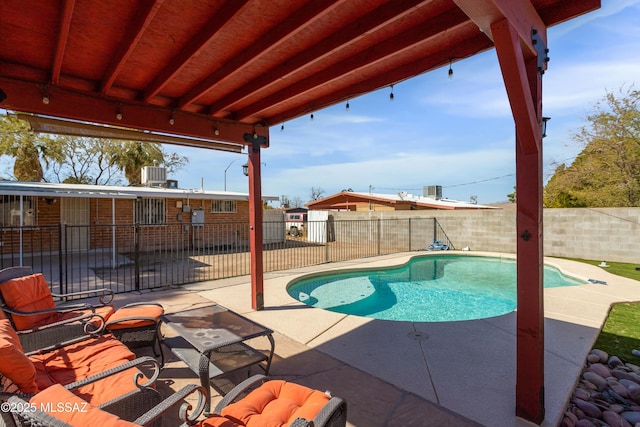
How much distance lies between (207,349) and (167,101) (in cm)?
335

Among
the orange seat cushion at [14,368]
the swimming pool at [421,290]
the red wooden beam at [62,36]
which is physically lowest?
the swimming pool at [421,290]

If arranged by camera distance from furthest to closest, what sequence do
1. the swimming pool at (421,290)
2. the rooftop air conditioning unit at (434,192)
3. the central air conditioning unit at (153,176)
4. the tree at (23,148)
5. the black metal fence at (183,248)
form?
the rooftop air conditioning unit at (434,192), the tree at (23,148), the central air conditioning unit at (153,176), the black metal fence at (183,248), the swimming pool at (421,290)

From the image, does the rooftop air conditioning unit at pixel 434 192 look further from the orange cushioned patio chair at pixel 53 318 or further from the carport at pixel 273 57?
the orange cushioned patio chair at pixel 53 318

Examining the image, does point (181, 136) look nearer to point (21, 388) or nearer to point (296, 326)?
point (296, 326)

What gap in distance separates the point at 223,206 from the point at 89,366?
14.1m

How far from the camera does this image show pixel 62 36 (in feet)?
8.09

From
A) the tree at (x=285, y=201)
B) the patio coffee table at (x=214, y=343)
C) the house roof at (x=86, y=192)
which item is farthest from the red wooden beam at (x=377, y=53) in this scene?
the tree at (x=285, y=201)

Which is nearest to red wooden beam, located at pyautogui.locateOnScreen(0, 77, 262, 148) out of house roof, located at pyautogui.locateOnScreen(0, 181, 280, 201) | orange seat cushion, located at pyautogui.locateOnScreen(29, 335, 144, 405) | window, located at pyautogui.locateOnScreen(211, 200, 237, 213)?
orange seat cushion, located at pyautogui.locateOnScreen(29, 335, 144, 405)

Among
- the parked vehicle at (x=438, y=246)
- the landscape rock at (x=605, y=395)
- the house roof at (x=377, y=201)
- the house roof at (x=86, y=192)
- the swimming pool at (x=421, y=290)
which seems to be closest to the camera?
the landscape rock at (x=605, y=395)

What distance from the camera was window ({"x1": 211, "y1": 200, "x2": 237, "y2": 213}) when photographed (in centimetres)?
1573

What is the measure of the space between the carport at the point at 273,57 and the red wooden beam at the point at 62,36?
0.05 ft

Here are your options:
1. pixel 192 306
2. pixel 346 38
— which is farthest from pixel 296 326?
pixel 346 38

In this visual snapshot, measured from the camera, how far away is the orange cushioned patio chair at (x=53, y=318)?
9.30ft

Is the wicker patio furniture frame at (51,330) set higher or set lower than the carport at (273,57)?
lower
